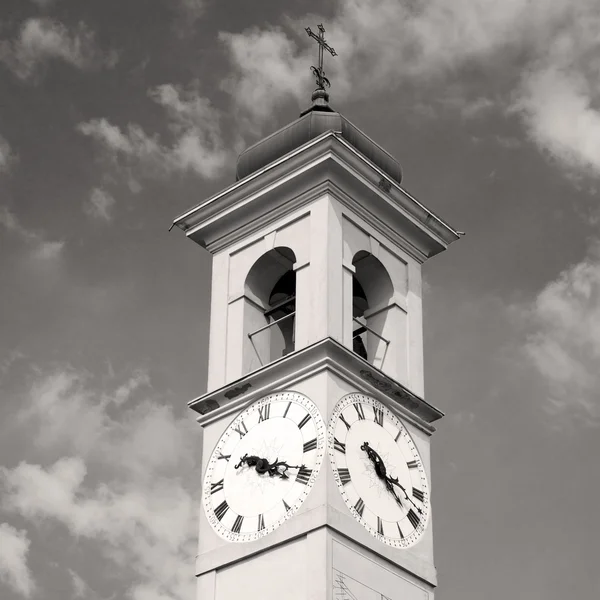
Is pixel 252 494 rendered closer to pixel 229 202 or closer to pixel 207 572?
pixel 207 572

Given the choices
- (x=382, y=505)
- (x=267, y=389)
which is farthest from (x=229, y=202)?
(x=382, y=505)

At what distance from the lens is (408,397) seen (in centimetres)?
3503

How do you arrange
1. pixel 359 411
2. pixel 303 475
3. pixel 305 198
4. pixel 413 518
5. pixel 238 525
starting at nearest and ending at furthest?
pixel 303 475 → pixel 238 525 → pixel 413 518 → pixel 359 411 → pixel 305 198

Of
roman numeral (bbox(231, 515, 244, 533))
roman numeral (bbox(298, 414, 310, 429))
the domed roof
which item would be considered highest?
the domed roof

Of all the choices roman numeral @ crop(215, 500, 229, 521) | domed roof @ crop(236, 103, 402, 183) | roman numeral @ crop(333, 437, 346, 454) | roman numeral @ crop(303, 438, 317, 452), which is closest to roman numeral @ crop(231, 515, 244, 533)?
roman numeral @ crop(215, 500, 229, 521)

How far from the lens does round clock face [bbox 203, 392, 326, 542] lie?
32938mm

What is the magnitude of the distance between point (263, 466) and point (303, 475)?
832mm

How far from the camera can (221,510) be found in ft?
111

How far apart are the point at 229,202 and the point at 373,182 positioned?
8.85 ft

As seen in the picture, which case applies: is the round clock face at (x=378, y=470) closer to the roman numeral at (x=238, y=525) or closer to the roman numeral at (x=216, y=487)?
the roman numeral at (x=238, y=525)

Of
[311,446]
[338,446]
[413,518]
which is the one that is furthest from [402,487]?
[311,446]

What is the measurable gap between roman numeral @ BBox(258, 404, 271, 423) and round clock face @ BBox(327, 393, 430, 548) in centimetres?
133

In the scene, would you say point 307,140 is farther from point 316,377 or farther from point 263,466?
point 263,466

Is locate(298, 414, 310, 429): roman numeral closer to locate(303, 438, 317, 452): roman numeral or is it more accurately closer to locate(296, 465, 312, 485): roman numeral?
locate(303, 438, 317, 452): roman numeral
